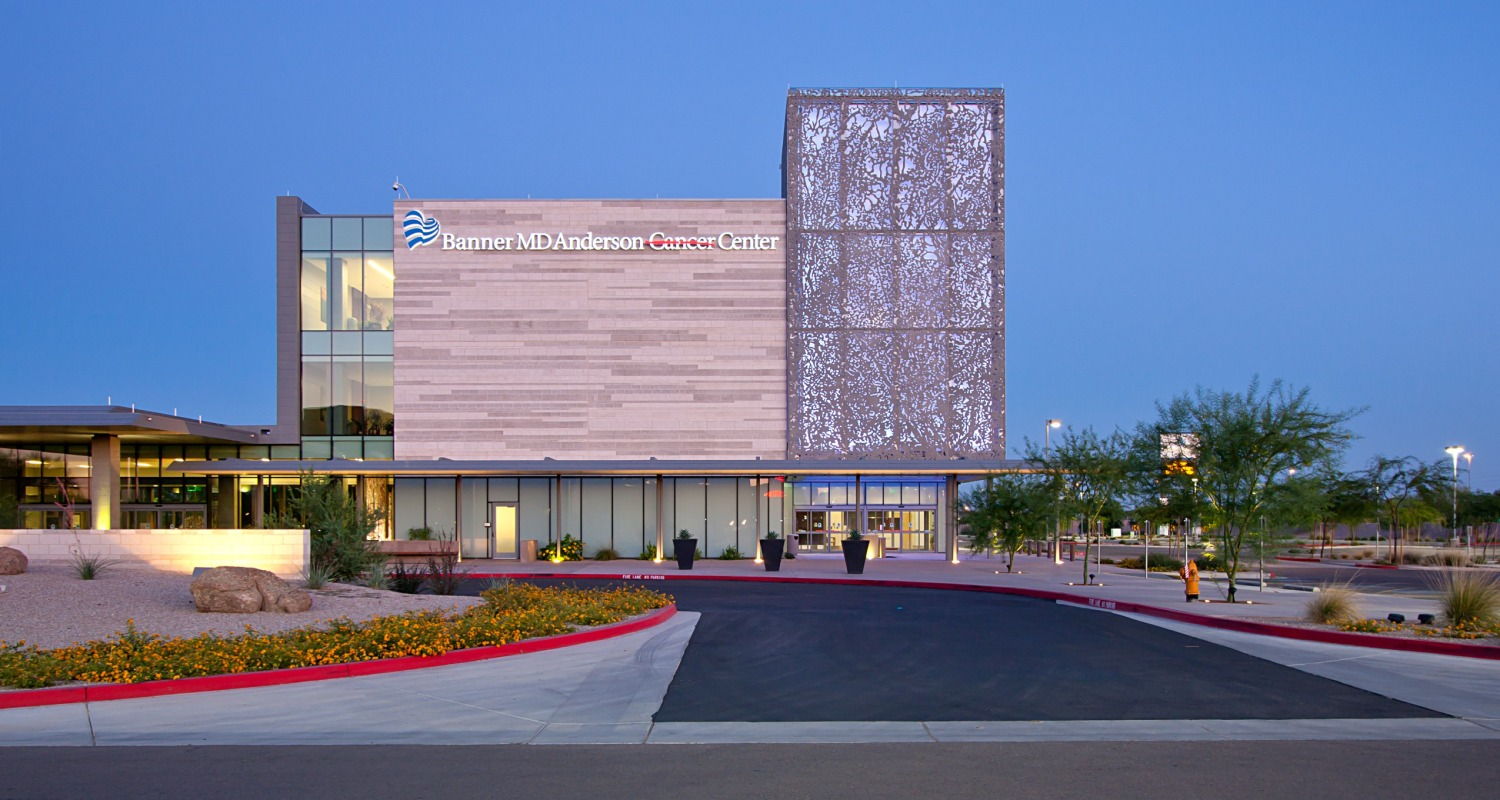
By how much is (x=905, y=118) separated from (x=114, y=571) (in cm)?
3150

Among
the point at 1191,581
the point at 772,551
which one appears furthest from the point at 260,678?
the point at 772,551

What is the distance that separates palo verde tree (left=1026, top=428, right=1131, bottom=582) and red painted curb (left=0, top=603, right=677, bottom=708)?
18.5 m

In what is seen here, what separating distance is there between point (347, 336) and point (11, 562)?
940 inches

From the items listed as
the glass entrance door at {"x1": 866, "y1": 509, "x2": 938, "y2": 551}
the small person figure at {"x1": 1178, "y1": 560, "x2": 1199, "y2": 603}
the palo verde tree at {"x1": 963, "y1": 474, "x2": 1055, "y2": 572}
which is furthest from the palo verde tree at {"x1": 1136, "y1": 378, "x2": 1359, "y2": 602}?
the glass entrance door at {"x1": 866, "y1": 509, "x2": 938, "y2": 551}

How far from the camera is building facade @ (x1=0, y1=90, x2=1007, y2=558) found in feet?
139

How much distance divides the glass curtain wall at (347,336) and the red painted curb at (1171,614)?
1175cm

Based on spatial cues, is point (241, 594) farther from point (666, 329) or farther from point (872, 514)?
point (872, 514)

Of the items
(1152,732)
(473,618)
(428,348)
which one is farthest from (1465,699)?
(428,348)

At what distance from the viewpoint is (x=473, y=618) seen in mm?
16578

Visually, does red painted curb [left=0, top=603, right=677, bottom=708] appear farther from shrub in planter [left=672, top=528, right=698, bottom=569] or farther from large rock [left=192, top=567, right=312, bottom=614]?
shrub in planter [left=672, top=528, right=698, bottom=569]

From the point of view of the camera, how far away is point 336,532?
23312 millimetres

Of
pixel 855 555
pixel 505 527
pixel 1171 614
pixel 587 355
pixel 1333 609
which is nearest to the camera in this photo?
pixel 1333 609

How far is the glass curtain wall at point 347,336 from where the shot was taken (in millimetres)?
42812

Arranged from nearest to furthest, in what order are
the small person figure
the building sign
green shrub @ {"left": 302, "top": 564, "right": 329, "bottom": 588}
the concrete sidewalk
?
1. green shrub @ {"left": 302, "top": 564, "right": 329, "bottom": 588}
2. the concrete sidewalk
3. the small person figure
4. the building sign
